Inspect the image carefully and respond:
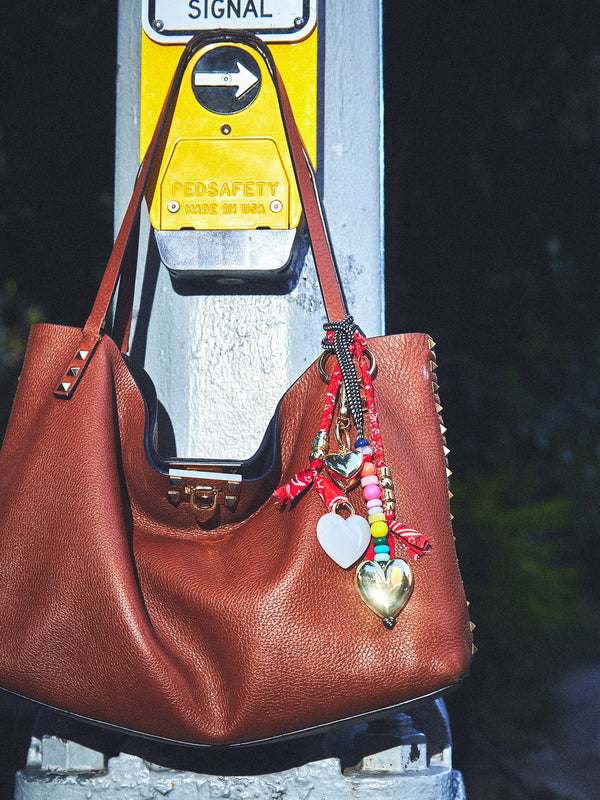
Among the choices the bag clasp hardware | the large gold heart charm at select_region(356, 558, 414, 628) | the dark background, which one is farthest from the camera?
the dark background

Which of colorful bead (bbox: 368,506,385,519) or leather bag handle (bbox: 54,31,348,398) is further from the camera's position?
leather bag handle (bbox: 54,31,348,398)

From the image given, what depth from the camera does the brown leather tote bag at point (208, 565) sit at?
1.09 metres

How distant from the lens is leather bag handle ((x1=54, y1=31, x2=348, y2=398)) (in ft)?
4.05

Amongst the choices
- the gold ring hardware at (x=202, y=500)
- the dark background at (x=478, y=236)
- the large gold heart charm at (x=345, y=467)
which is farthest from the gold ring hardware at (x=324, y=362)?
the dark background at (x=478, y=236)

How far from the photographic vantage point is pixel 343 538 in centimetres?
111

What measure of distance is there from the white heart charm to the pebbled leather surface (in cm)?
2

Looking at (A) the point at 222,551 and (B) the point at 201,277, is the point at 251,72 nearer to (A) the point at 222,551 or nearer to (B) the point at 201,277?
(B) the point at 201,277

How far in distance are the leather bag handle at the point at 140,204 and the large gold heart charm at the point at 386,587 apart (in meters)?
0.38

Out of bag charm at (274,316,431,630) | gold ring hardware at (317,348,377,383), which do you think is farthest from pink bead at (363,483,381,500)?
gold ring hardware at (317,348,377,383)

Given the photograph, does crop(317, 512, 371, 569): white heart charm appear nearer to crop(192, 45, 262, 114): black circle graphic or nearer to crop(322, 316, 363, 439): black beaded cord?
crop(322, 316, 363, 439): black beaded cord

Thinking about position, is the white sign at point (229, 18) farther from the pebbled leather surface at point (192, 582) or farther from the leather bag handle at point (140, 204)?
the pebbled leather surface at point (192, 582)

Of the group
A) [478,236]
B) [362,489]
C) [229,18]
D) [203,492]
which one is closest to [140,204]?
[229,18]

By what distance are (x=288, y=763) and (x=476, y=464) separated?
256 cm

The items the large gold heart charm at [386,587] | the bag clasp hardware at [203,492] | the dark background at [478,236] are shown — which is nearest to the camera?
the large gold heart charm at [386,587]
